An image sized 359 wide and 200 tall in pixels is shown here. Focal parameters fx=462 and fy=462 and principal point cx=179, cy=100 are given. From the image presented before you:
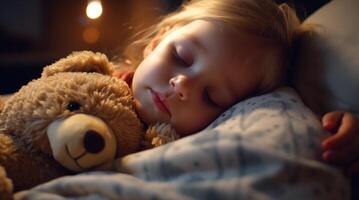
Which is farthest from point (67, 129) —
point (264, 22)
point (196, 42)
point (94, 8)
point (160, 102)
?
point (94, 8)

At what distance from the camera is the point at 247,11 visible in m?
0.93

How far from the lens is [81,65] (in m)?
0.86

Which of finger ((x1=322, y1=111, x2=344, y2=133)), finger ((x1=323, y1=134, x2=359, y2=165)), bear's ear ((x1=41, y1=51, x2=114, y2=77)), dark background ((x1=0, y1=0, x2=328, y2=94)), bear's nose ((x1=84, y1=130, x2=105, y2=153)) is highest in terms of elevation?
dark background ((x1=0, y1=0, x2=328, y2=94))

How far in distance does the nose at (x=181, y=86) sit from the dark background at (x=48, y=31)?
2.99ft

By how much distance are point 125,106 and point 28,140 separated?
0.17m

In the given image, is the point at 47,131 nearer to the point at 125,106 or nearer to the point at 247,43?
the point at 125,106

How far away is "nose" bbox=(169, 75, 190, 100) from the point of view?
826 mm

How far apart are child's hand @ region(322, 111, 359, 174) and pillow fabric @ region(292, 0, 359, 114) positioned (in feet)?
0.33

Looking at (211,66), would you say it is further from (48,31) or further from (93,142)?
(48,31)

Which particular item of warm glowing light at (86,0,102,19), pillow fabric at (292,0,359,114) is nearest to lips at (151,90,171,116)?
pillow fabric at (292,0,359,114)

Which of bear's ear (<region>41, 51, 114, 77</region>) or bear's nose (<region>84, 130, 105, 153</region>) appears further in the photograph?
bear's ear (<region>41, 51, 114, 77</region>)

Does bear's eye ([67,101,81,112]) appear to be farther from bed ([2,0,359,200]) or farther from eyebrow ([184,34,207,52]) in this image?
eyebrow ([184,34,207,52])

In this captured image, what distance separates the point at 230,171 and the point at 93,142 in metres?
0.21

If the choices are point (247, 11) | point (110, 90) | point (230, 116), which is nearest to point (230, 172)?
point (230, 116)
